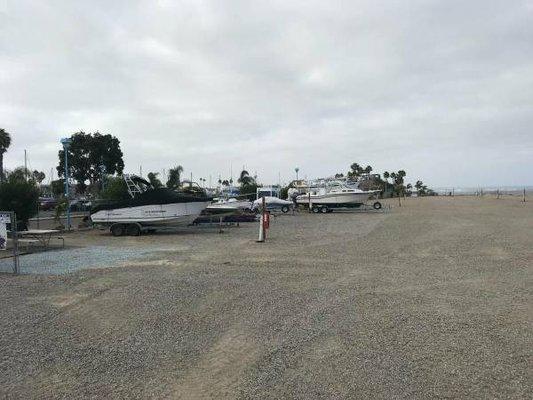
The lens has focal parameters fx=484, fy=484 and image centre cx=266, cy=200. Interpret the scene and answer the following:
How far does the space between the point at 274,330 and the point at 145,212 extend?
14905 millimetres

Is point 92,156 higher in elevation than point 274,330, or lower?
higher

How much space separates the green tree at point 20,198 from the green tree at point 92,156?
39.3m

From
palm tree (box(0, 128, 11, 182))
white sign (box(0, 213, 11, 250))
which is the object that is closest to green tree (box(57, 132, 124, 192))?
palm tree (box(0, 128, 11, 182))

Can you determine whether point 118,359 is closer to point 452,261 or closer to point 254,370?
point 254,370

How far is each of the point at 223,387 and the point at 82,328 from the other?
2.60m

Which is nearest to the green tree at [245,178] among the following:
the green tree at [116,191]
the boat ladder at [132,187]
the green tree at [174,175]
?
the green tree at [174,175]

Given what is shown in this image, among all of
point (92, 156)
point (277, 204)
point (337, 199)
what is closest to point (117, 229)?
point (277, 204)

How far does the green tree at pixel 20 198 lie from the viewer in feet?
61.4

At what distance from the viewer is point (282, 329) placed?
585cm

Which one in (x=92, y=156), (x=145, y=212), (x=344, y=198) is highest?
(x=92, y=156)

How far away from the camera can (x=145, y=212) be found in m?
19.8

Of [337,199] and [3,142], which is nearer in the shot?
[337,199]

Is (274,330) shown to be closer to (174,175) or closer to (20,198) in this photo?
(20,198)

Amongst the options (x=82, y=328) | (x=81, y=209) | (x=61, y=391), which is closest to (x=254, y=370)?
(x=61, y=391)
